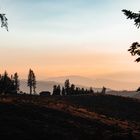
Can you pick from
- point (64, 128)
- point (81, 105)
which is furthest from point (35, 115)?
point (81, 105)

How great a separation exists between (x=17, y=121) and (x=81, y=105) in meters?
47.0

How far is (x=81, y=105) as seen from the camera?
11362cm

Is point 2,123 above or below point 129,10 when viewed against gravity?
below

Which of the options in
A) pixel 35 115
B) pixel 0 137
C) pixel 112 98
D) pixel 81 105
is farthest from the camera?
pixel 112 98

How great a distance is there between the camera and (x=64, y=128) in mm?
68688

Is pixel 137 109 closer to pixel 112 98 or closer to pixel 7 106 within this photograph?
pixel 112 98

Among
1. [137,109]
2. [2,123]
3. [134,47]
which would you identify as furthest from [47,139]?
[137,109]

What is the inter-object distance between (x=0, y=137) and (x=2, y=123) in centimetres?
1054

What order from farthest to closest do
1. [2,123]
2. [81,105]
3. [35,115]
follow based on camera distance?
[81,105]
[35,115]
[2,123]

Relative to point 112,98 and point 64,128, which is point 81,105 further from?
point 64,128

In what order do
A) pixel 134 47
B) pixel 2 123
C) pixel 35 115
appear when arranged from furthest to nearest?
pixel 35 115 < pixel 2 123 < pixel 134 47

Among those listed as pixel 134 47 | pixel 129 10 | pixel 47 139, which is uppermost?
pixel 129 10

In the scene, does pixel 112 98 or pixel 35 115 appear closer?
pixel 35 115

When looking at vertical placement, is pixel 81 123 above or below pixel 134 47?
below
